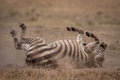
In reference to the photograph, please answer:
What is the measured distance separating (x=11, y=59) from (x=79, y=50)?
2141 mm

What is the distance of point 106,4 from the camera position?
144ft

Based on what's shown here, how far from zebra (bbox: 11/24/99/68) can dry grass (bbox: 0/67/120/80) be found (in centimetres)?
24

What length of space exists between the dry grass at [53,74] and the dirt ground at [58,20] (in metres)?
1.49

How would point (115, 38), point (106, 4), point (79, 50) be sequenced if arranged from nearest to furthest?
point (79, 50), point (115, 38), point (106, 4)

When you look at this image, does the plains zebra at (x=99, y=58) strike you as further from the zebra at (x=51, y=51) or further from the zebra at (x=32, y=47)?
the zebra at (x=32, y=47)

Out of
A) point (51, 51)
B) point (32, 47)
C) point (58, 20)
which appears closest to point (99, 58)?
point (51, 51)

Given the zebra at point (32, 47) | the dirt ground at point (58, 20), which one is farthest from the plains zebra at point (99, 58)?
the zebra at point (32, 47)

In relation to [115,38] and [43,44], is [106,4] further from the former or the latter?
[43,44]

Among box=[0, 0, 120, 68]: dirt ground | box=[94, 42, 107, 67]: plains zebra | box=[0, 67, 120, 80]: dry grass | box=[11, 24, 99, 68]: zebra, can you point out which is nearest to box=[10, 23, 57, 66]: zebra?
box=[11, 24, 99, 68]: zebra

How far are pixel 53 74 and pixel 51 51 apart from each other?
73 centimetres

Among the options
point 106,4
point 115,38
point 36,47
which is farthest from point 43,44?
point 106,4

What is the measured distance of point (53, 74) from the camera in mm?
12859

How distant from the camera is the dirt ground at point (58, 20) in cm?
1650

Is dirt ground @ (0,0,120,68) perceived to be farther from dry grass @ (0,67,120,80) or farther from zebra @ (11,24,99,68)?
dry grass @ (0,67,120,80)
